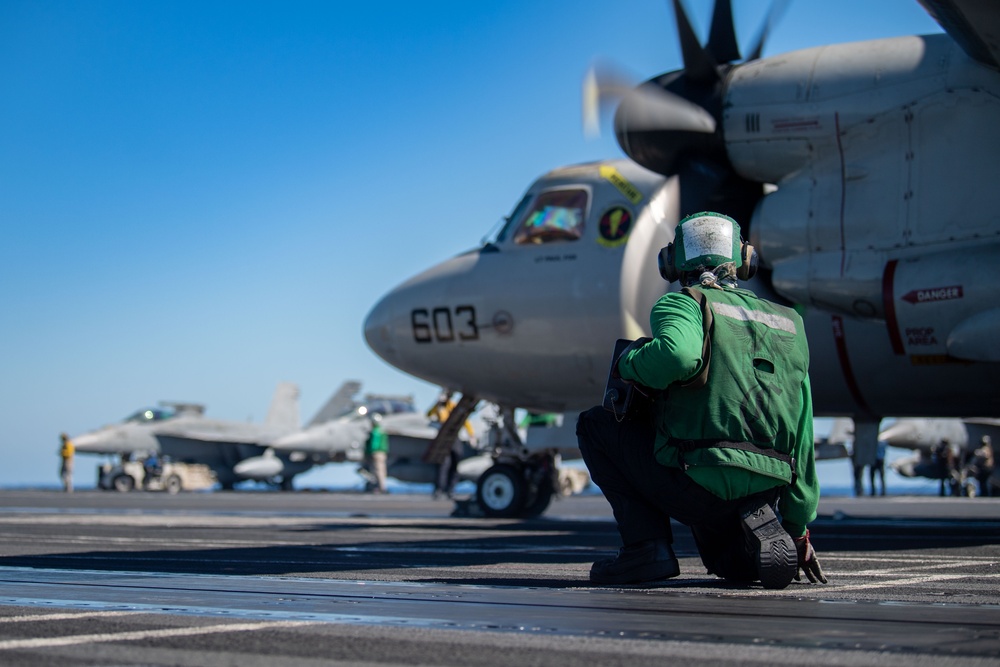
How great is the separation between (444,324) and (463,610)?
10705 millimetres

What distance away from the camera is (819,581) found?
5164 mm

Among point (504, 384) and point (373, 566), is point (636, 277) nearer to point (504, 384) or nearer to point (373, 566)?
point (504, 384)

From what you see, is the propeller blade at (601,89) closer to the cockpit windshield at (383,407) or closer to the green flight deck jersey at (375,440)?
the green flight deck jersey at (375,440)

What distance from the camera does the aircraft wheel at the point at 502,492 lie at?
50.7ft

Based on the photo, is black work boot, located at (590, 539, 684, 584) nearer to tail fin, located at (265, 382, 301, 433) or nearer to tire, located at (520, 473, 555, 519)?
tire, located at (520, 473, 555, 519)

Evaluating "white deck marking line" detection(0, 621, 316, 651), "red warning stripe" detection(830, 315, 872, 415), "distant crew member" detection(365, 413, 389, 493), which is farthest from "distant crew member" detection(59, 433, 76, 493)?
"white deck marking line" detection(0, 621, 316, 651)

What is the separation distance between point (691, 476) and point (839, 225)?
18.8 feet

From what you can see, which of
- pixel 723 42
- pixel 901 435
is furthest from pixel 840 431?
pixel 723 42

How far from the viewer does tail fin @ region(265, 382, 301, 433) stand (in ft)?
214

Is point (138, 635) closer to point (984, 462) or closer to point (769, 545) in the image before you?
point (769, 545)

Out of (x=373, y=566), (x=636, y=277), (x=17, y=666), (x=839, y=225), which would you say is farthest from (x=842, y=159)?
(x=17, y=666)

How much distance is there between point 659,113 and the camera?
10.6 metres

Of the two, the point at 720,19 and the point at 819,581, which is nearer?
the point at 819,581

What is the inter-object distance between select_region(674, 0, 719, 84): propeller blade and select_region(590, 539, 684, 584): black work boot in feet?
21.0
